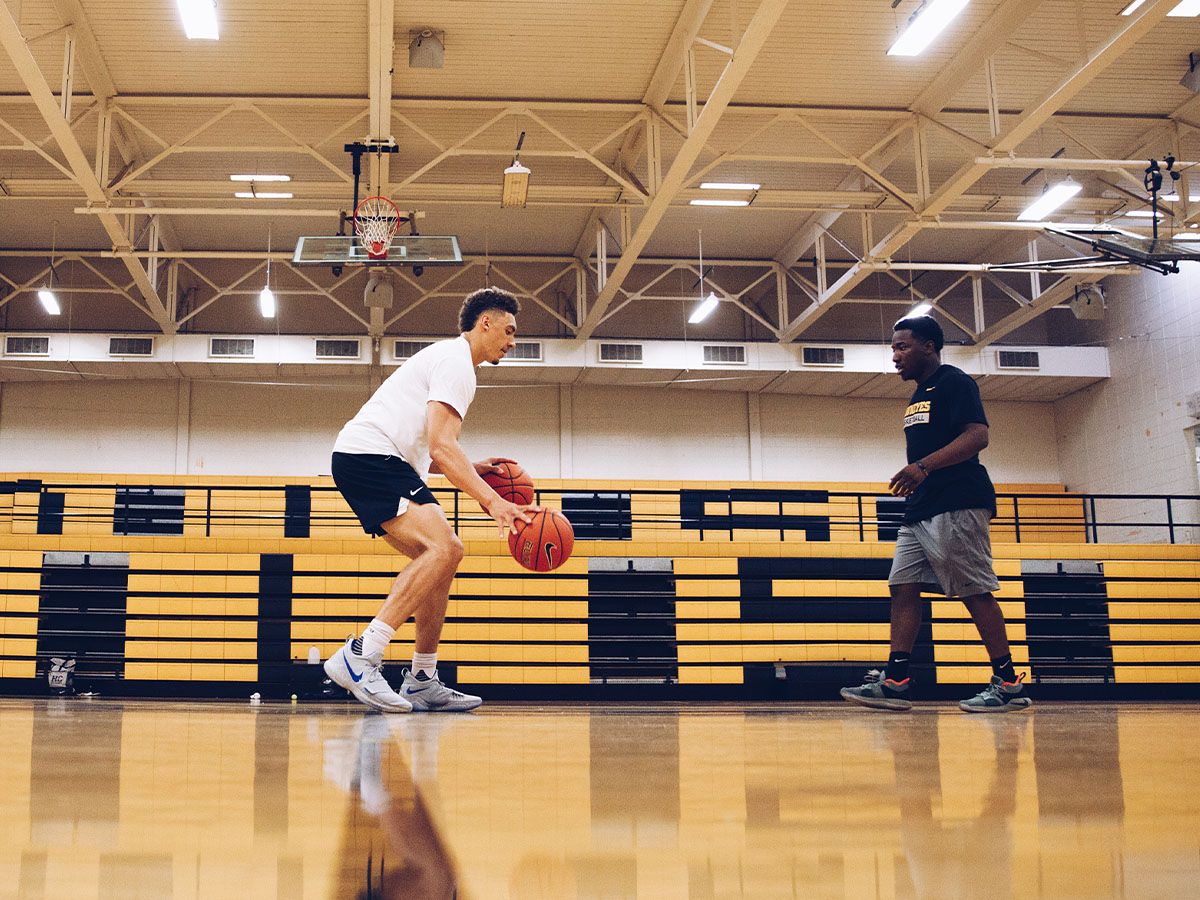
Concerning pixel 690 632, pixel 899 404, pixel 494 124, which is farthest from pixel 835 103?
pixel 899 404

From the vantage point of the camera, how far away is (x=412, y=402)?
377 centimetres

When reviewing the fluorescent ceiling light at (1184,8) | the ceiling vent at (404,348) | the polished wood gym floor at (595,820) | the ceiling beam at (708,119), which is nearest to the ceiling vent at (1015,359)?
the ceiling beam at (708,119)

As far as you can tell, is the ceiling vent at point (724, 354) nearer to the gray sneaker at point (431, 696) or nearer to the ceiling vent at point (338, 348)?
the ceiling vent at point (338, 348)

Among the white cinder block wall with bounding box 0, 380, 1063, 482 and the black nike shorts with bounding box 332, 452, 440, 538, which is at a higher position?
the white cinder block wall with bounding box 0, 380, 1063, 482

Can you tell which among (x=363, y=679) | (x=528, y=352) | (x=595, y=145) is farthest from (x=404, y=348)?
(x=363, y=679)

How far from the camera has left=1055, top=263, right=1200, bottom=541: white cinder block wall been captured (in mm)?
14242

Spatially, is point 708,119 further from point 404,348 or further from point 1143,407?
point 1143,407

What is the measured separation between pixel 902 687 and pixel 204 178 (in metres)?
11.2

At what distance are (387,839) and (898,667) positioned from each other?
138 inches

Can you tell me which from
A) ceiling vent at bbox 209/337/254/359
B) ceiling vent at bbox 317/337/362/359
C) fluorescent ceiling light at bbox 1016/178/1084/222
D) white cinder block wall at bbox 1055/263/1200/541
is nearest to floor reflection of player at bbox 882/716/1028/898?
fluorescent ceiling light at bbox 1016/178/1084/222

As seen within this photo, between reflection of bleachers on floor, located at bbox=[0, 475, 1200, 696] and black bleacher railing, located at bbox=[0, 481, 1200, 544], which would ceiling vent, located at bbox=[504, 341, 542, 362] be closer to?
black bleacher railing, located at bbox=[0, 481, 1200, 544]

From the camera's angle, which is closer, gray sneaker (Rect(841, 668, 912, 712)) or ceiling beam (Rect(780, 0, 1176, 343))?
gray sneaker (Rect(841, 668, 912, 712))

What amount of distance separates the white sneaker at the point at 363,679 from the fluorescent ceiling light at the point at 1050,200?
10.1m

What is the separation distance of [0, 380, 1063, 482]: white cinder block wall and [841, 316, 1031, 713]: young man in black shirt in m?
12.1
